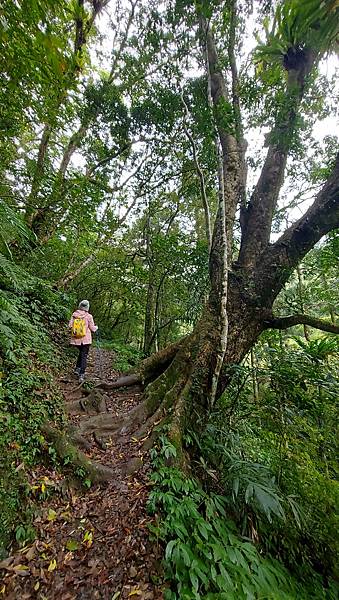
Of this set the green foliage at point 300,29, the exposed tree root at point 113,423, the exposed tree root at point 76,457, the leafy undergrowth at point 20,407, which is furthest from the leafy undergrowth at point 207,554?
the green foliage at point 300,29

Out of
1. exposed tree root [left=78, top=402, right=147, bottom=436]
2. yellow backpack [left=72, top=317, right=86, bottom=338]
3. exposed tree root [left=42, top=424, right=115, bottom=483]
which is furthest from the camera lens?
yellow backpack [left=72, top=317, right=86, bottom=338]

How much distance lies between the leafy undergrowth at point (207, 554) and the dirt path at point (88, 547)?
181 mm

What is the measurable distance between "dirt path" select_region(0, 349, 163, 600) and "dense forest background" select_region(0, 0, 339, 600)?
17 cm

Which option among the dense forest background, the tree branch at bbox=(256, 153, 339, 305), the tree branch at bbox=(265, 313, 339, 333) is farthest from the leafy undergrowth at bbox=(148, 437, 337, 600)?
the tree branch at bbox=(256, 153, 339, 305)

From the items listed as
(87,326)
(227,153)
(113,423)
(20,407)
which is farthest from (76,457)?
(227,153)

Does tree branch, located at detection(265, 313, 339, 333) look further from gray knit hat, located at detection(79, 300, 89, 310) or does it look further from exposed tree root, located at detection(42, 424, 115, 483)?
gray knit hat, located at detection(79, 300, 89, 310)

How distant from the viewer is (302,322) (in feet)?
14.1

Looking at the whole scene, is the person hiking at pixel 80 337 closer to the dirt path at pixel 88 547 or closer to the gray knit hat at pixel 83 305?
the gray knit hat at pixel 83 305

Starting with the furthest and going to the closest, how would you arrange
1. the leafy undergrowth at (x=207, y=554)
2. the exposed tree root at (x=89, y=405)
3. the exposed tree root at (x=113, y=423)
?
the exposed tree root at (x=89, y=405) → the exposed tree root at (x=113, y=423) → the leafy undergrowth at (x=207, y=554)

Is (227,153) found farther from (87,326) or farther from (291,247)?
(87,326)

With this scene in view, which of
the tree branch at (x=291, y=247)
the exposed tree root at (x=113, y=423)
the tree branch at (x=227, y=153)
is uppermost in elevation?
the tree branch at (x=227, y=153)

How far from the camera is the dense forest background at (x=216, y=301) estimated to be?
9.11 ft

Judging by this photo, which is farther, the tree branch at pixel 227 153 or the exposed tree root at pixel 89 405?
the tree branch at pixel 227 153

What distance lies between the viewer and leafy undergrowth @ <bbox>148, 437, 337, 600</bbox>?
2.11 meters
